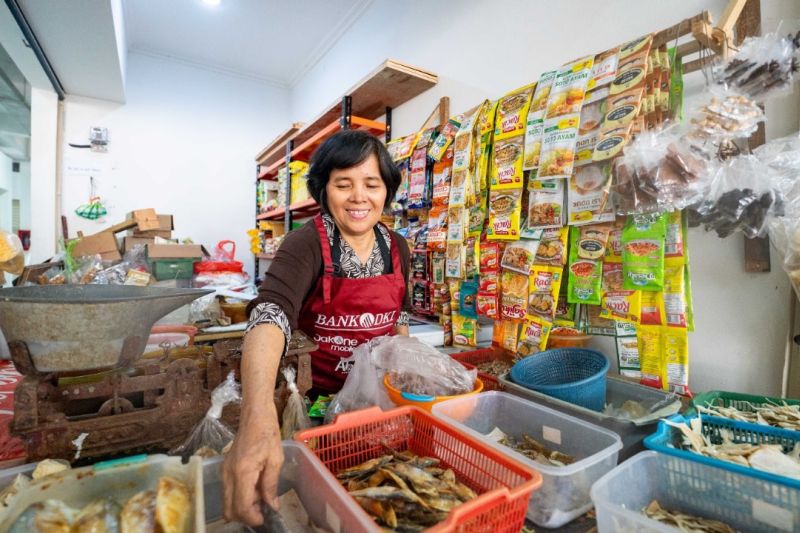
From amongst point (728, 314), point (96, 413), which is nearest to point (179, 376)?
point (96, 413)

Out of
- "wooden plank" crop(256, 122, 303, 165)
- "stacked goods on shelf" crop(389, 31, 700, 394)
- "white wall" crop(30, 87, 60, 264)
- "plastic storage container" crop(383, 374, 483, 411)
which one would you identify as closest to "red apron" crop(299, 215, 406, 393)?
"plastic storage container" crop(383, 374, 483, 411)

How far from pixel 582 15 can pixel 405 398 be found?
1.68m

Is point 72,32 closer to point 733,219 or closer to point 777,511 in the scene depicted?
point 733,219

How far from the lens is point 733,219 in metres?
1.07

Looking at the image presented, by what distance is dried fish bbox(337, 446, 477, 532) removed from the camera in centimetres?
60

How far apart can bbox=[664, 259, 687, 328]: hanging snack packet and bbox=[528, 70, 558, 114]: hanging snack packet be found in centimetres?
69

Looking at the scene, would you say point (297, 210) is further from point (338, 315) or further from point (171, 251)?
point (338, 315)

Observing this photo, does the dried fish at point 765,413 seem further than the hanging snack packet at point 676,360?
No

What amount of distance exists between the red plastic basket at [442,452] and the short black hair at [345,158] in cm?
80

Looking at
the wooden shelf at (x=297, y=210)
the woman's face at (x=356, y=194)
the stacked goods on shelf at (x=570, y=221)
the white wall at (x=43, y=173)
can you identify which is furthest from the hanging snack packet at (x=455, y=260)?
the white wall at (x=43, y=173)

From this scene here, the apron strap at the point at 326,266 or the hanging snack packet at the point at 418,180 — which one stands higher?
the hanging snack packet at the point at 418,180

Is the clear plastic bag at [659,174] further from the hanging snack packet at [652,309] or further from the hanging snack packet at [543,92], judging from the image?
the hanging snack packet at [543,92]

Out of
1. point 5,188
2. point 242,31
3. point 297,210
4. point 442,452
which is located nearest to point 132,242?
point 297,210

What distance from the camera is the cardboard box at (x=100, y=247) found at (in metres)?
3.32
